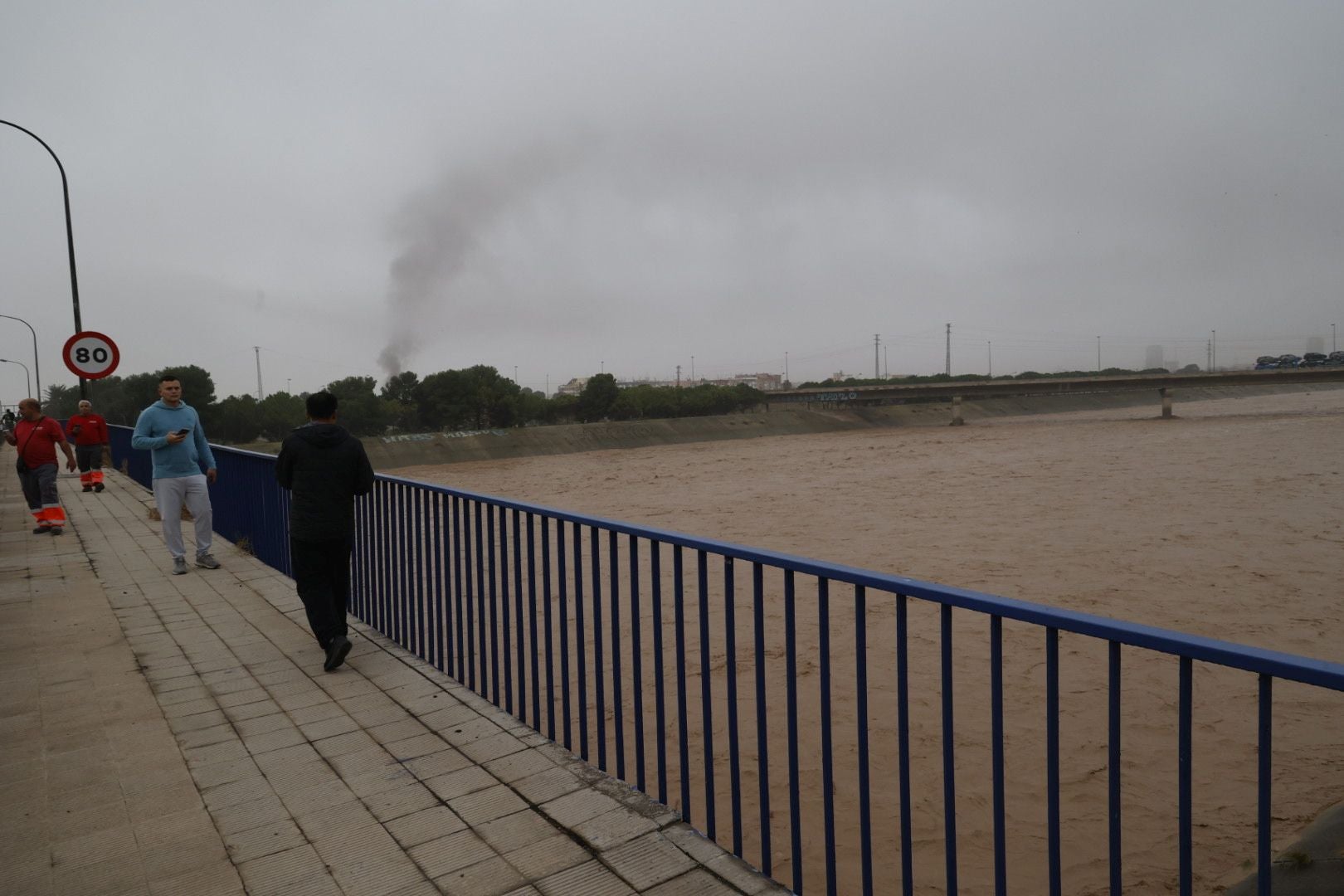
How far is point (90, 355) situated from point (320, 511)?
29.3 feet

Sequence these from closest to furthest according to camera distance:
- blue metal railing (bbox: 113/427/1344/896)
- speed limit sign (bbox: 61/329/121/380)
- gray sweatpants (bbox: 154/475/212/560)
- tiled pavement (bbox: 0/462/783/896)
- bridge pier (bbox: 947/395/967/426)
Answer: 1. blue metal railing (bbox: 113/427/1344/896)
2. tiled pavement (bbox: 0/462/783/896)
3. gray sweatpants (bbox: 154/475/212/560)
4. speed limit sign (bbox: 61/329/121/380)
5. bridge pier (bbox: 947/395/967/426)

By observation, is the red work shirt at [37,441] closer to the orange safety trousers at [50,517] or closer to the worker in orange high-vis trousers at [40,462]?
the worker in orange high-vis trousers at [40,462]

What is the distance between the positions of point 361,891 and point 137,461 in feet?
57.1

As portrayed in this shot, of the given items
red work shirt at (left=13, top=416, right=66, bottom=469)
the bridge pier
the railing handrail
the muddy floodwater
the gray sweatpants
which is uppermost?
red work shirt at (left=13, top=416, right=66, bottom=469)

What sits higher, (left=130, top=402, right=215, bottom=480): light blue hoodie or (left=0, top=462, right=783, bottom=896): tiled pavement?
(left=130, top=402, right=215, bottom=480): light blue hoodie

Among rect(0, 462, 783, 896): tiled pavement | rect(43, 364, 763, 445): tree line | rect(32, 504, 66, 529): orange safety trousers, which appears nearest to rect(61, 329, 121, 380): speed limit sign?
rect(32, 504, 66, 529): orange safety trousers

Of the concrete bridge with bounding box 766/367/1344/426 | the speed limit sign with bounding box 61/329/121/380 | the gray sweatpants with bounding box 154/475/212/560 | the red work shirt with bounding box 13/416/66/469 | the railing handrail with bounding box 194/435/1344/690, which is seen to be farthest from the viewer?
the concrete bridge with bounding box 766/367/1344/426

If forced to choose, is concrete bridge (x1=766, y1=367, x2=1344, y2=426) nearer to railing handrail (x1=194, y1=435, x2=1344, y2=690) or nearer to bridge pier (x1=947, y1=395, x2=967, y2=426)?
bridge pier (x1=947, y1=395, x2=967, y2=426)

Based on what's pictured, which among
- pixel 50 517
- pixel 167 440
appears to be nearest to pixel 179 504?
pixel 167 440

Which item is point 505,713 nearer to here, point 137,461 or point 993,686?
point 993,686

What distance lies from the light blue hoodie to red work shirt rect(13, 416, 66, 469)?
3657 mm

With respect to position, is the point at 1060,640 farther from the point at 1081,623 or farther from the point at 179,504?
the point at 179,504

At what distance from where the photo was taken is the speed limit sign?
11.7m

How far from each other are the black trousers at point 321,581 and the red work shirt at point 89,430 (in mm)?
11795
